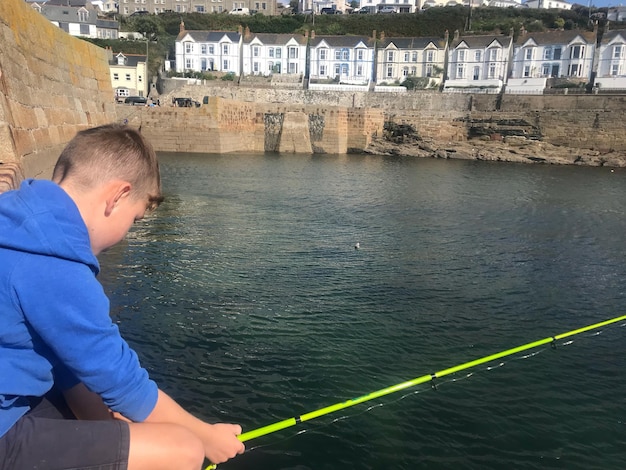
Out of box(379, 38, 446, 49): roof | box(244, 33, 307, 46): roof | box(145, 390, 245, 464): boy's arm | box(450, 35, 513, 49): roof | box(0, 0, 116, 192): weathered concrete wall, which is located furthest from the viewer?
box(244, 33, 307, 46): roof

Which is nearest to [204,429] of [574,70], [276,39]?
[574,70]

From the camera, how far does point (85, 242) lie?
1889mm

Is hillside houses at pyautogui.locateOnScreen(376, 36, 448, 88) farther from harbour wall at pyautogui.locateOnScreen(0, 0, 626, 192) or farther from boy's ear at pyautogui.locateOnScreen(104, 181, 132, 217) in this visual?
boy's ear at pyautogui.locateOnScreen(104, 181, 132, 217)

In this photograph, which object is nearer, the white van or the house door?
the house door

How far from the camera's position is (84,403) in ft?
7.55

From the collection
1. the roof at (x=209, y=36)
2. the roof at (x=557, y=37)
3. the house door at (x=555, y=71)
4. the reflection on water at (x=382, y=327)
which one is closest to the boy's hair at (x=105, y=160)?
the reflection on water at (x=382, y=327)

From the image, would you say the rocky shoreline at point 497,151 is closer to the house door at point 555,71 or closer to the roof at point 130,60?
the house door at point 555,71

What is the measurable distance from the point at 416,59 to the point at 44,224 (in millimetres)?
81206

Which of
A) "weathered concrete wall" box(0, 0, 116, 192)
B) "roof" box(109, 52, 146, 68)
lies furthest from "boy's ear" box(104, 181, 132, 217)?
"roof" box(109, 52, 146, 68)

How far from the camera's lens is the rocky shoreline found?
44156mm

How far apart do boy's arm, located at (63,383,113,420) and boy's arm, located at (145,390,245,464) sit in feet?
0.94

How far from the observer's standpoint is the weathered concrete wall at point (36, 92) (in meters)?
6.77

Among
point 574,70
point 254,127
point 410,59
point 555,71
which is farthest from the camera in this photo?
point 410,59

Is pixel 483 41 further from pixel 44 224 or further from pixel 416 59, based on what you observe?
pixel 44 224
